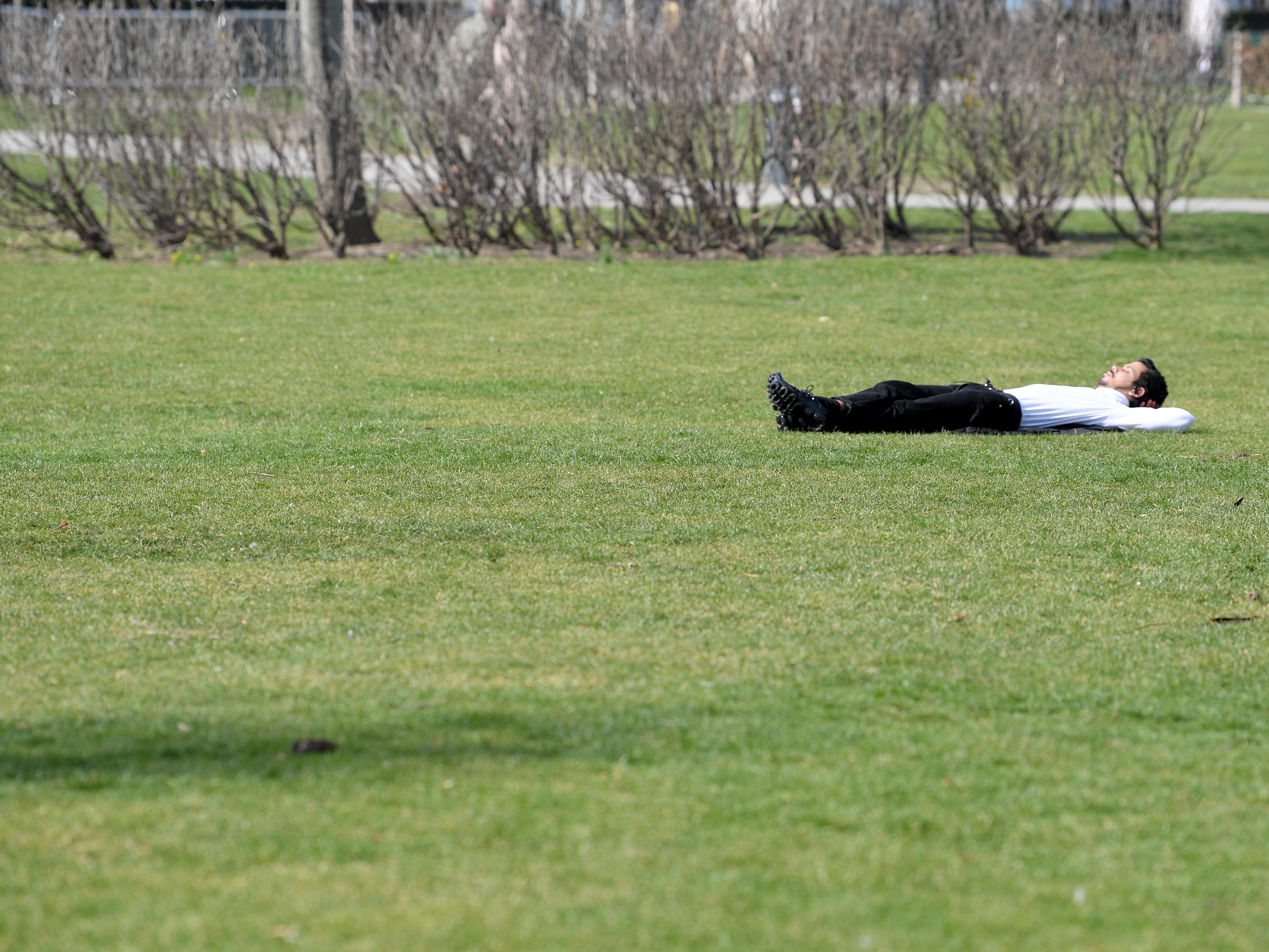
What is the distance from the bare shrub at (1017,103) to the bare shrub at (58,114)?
954cm

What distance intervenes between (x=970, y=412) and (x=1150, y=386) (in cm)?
125

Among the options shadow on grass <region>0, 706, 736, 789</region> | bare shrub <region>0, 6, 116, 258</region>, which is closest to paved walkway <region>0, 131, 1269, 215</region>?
bare shrub <region>0, 6, 116, 258</region>

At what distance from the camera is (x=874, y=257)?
16.2 m

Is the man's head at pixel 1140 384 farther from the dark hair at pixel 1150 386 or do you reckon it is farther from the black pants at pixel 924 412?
the black pants at pixel 924 412

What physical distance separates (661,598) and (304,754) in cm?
183

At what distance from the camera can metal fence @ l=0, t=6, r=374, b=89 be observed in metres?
14.6

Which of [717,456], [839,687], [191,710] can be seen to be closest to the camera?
[191,710]

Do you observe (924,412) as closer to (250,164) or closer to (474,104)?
(474,104)

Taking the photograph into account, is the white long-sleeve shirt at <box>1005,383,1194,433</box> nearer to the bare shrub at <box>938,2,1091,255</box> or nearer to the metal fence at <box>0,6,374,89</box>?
the bare shrub at <box>938,2,1091,255</box>

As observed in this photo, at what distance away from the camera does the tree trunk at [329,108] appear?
15.0m

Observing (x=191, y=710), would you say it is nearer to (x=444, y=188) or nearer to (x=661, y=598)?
(x=661, y=598)

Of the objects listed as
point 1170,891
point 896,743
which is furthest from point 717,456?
point 1170,891

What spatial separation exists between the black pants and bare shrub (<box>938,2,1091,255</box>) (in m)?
8.15

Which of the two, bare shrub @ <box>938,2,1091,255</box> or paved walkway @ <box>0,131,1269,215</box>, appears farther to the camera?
paved walkway @ <box>0,131,1269,215</box>
